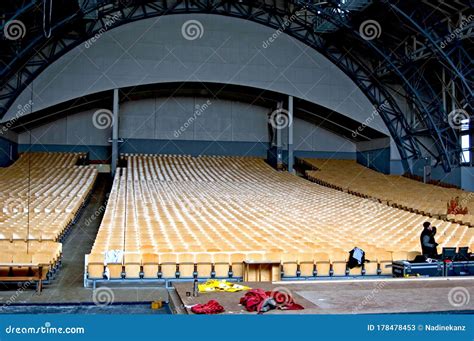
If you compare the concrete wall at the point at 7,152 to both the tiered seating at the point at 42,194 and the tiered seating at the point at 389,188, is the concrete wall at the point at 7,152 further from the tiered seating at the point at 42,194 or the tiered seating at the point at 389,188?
the tiered seating at the point at 389,188

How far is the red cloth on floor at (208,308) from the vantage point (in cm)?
514

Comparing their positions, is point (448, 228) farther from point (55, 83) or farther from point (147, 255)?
point (55, 83)

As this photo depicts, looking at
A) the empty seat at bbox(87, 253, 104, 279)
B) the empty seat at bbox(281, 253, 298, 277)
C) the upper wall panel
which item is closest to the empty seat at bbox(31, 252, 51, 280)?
the empty seat at bbox(87, 253, 104, 279)

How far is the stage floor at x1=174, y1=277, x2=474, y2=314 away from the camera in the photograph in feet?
18.2

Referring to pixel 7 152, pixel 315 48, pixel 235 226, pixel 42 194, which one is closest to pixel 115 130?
pixel 7 152

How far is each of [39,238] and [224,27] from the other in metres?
18.2

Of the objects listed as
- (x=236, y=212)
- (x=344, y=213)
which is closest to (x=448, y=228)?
(x=344, y=213)

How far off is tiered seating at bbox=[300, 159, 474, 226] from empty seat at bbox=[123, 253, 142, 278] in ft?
36.2

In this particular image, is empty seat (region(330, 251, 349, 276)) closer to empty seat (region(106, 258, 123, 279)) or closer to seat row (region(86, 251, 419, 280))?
seat row (region(86, 251, 419, 280))

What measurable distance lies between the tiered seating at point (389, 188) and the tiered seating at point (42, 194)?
11669mm

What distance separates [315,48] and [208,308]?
2324cm

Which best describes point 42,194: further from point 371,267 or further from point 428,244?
point 428,244

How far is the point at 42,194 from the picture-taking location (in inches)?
660

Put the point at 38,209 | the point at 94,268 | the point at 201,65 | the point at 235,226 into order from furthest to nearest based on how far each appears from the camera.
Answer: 1. the point at 201,65
2. the point at 38,209
3. the point at 235,226
4. the point at 94,268
